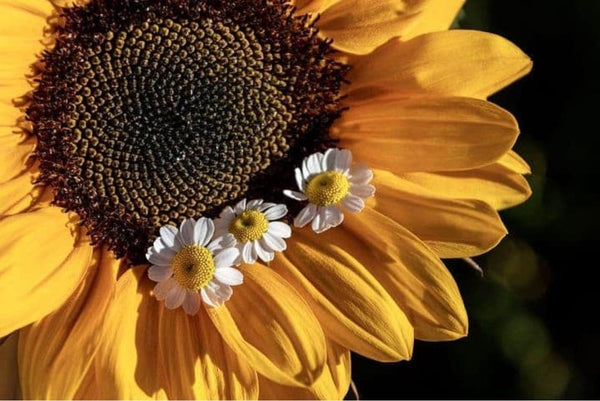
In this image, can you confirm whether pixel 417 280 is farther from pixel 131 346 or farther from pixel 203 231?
pixel 131 346

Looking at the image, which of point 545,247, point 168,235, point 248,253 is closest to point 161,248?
point 168,235

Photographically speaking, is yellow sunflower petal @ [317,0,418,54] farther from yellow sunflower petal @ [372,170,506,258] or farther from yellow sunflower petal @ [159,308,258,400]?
yellow sunflower petal @ [159,308,258,400]

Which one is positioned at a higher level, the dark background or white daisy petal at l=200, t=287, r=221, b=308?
white daisy petal at l=200, t=287, r=221, b=308

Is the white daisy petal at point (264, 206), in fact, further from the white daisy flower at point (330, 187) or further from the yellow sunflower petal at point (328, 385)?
the yellow sunflower petal at point (328, 385)

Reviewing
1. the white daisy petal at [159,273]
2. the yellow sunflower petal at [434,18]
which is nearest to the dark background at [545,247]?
the yellow sunflower petal at [434,18]

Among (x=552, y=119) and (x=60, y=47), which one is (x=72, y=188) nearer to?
(x=60, y=47)

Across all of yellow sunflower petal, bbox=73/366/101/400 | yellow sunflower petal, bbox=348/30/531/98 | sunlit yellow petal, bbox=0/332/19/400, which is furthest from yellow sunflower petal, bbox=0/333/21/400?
yellow sunflower petal, bbox=348/30/531/98
